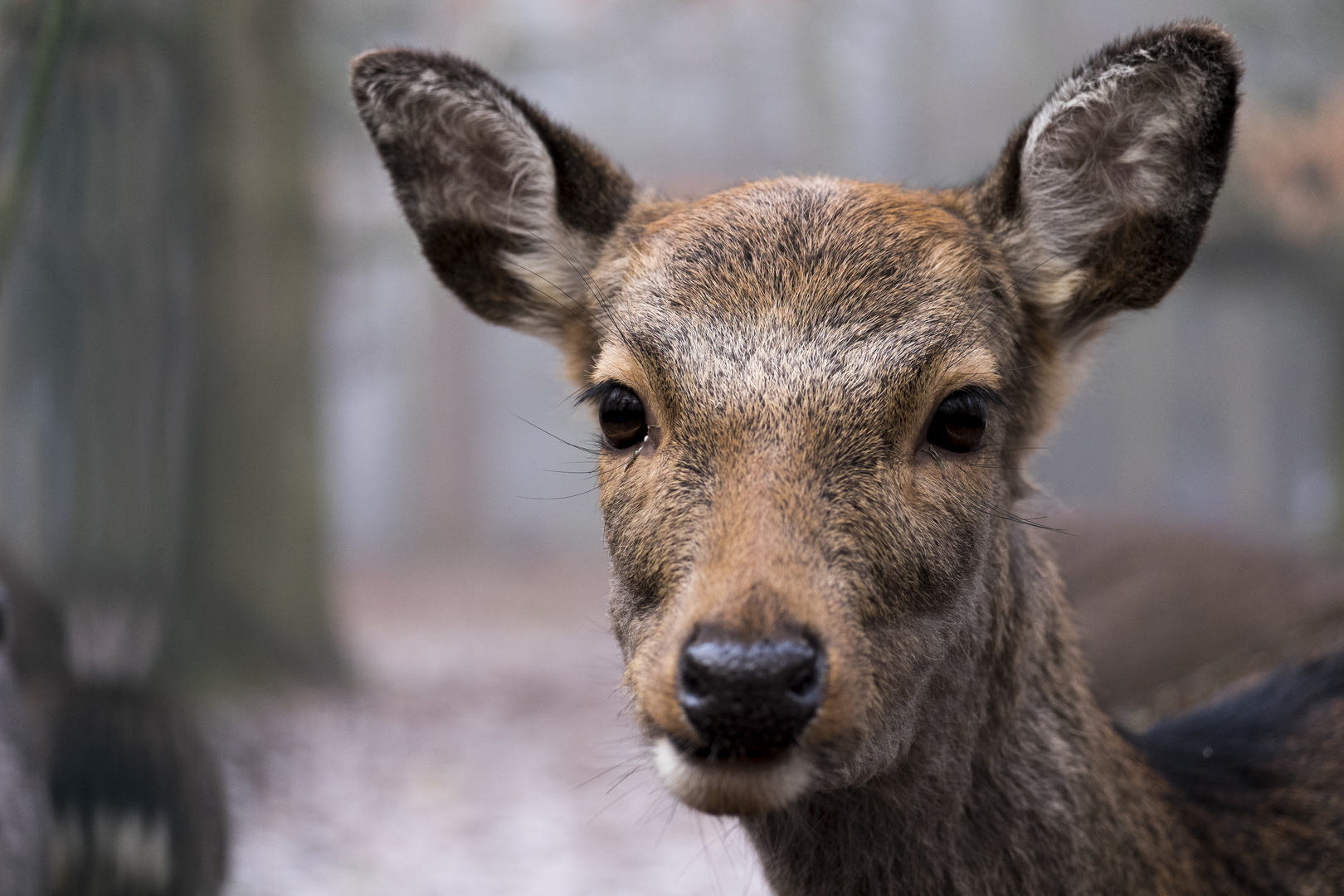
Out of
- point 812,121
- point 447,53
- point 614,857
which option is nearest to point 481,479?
point 812,121

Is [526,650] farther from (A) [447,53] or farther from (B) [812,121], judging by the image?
(A) [447,53]

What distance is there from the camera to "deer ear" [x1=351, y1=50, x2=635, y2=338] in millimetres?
3113

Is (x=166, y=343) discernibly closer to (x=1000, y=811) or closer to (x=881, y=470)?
(x=881, y=470)

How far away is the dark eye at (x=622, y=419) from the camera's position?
270cm

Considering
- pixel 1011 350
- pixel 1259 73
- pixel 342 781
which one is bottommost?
pixel 342 781

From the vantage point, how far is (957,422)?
2.59 m

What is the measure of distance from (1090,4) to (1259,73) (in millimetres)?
2700

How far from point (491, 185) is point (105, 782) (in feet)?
8.76

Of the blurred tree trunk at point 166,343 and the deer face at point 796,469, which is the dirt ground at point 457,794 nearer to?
the deer face at point 796,469

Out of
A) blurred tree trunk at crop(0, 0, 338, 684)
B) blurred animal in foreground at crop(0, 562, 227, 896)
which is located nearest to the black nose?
blurred animal in foreground at crop(0, 562, 227, 896)

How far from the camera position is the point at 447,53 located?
3.12 metres

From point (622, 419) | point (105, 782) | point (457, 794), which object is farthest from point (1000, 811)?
point (457, 794)

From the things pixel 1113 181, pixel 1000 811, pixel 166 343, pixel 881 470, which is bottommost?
pixel 166 343

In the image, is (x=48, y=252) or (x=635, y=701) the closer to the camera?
(x=635, y=701)
